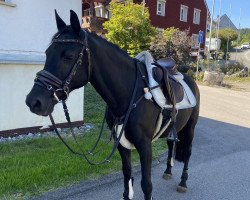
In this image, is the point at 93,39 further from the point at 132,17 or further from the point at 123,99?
the point at 132,17

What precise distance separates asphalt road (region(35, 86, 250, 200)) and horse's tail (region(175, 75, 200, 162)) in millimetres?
466

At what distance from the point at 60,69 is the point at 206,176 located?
3.82 metres

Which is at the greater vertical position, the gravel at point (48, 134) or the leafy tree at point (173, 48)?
the leafy tree at point (173, 48)

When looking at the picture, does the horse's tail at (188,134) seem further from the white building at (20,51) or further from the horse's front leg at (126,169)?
the white building at (20,51)

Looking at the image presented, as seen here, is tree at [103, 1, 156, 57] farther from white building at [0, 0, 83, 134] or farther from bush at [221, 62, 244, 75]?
white building at [0, 0, 83, 134]

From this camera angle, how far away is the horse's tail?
4934mm

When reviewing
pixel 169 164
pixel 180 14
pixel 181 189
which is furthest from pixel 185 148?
pixel 180 14

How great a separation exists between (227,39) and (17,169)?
1843 inches

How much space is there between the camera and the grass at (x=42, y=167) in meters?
4.42

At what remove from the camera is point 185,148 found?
509 centimetres

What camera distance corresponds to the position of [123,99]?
3.32m

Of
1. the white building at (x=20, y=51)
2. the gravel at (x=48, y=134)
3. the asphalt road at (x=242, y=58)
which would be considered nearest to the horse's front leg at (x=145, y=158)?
the gravel at (x=48, y=134)

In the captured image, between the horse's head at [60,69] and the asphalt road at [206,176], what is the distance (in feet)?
7.13

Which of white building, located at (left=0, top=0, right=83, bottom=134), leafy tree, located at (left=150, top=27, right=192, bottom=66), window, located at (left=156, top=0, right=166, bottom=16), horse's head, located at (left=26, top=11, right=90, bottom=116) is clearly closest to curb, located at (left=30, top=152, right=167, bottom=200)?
horse's head, located at (left=26, top=11, right=90, bottom=116)
